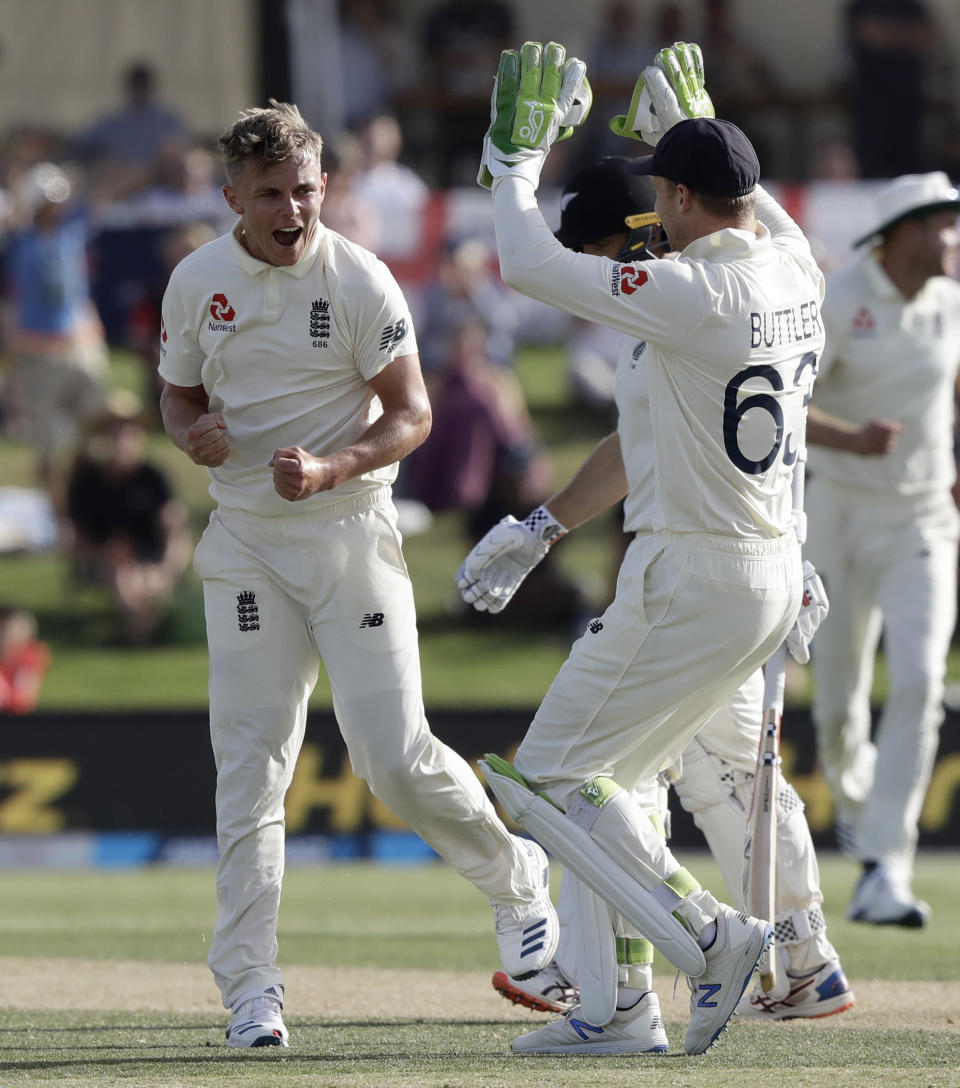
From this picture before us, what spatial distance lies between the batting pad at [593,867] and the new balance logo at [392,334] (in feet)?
3.88

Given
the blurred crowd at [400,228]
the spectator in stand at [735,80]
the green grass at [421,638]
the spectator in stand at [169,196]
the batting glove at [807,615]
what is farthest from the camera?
the spectator in stand at [735,80]

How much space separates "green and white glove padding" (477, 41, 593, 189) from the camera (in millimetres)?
5016

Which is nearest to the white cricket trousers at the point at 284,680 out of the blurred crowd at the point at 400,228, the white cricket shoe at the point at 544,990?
the white cricket shoe at the point at 544,990

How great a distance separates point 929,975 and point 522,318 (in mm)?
11195

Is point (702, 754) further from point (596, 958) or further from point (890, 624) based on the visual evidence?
point (890, 624)

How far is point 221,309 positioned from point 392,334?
0.48 meters

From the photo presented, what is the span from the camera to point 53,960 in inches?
280

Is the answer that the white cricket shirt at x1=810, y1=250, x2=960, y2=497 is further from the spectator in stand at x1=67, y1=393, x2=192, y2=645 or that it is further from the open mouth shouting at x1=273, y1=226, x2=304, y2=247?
the spectator in stand at x1=67, y1=393, x2=192, y2=645

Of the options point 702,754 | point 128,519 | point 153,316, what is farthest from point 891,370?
point 153,316

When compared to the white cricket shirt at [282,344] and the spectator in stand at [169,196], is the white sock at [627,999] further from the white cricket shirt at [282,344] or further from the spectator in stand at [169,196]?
the spectator in stand at [169,196]

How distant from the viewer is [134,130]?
680 inches

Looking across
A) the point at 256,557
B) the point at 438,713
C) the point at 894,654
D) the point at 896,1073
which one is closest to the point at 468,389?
the point at 438,713

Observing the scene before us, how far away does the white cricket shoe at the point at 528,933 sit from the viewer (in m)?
5.66

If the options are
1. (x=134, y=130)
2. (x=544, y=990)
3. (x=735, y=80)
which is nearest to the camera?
(x=544, y=990)
